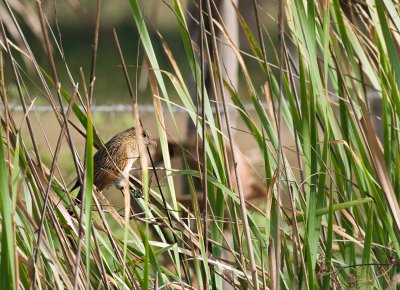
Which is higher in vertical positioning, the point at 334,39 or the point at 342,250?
the point at 334,39

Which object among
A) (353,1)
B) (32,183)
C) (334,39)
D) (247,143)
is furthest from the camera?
(247,143)

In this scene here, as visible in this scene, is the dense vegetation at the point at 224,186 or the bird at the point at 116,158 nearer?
the dense vegetation at the point at 224,186

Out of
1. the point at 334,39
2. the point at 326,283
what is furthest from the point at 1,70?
the point at 334,39

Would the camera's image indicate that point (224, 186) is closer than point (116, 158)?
Yes

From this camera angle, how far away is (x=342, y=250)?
230cm

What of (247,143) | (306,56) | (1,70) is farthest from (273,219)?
(247,143)

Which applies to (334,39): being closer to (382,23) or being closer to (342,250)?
(382,23)

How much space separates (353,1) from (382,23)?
52 cm

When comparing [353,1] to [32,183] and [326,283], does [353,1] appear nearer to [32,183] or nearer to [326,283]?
[326,283]

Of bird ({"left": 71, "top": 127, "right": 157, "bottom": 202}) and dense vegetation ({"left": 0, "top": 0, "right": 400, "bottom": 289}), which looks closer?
dense vegetation ({"left": 0, "top": 0, "right": 400, "bottom": 289})

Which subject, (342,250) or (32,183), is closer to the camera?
(32,183)

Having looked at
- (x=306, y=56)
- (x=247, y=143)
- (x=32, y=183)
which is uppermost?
(x=306, y=56)

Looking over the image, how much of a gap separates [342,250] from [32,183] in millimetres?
859

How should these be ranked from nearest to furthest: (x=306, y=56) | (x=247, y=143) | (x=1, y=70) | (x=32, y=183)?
1. (x=1, y=70)
2. (x=32, y=183)
3. (x=306, y=56)
4. (x=247, y=143)
